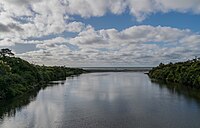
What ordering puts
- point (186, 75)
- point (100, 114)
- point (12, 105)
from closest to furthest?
point (100, 114)
point (12, 105)
point (186, 75)

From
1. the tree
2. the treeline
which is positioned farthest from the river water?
the tree

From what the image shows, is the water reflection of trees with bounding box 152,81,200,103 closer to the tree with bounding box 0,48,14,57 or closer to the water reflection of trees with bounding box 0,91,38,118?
the water reflection of trees with bounding box 0,91,38,118

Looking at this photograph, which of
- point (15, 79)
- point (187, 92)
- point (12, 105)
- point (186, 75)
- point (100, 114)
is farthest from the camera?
point (186, 75)

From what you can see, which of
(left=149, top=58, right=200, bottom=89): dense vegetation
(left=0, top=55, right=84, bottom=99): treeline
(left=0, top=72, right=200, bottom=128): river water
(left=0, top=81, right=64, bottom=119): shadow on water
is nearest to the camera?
(left=0, top=72, right=200, bottom=128): river water

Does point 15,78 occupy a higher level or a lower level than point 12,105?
higher

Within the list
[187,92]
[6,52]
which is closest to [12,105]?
[187,92]

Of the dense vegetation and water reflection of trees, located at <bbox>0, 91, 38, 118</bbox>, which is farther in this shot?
the dense vegetation

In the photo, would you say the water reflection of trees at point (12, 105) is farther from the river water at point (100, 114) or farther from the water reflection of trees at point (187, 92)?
the water reflection of trees at point (187, 92)

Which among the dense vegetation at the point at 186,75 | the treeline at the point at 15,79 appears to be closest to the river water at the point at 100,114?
the treeline at the point at 15,79

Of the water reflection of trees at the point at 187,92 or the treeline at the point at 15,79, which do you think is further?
the water reflection of trees at the point at 187,92

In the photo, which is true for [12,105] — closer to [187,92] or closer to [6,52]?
[187,92]

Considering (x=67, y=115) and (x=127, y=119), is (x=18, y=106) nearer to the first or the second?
(x=67, y=115)

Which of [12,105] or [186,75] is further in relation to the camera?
[186,75]

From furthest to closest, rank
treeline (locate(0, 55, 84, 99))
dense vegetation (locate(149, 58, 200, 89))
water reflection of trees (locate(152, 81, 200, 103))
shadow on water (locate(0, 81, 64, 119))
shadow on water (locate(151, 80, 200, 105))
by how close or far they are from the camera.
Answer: dense vegetation (locate(149, 58, 200, 89))
water reflection of trees (locate(152, 81, 200, 103))
shadow on water (locate(151, 80, 200, 105))
treeline (locate(0, 55, 84, 99))
shadow on water (locate(0, 81, 64, 119))
